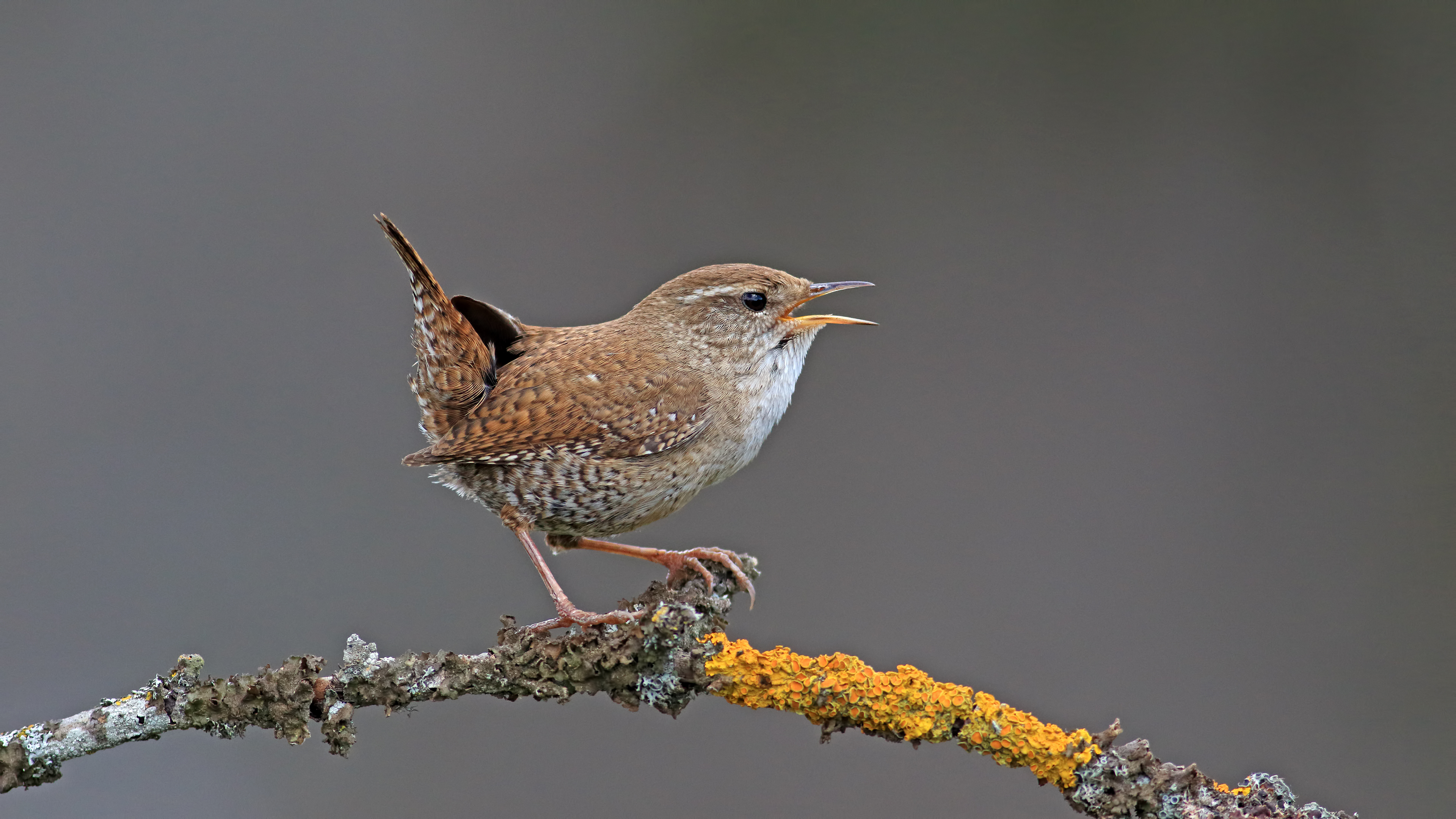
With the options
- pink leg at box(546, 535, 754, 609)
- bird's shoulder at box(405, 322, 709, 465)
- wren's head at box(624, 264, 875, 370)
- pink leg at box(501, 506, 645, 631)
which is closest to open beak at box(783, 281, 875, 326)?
wren's head at box(624, 264, 875, 370)

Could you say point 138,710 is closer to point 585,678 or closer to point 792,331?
point 585,678

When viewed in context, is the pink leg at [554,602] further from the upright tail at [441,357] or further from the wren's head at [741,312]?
the wren's head at [741,312]

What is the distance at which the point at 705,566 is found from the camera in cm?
196

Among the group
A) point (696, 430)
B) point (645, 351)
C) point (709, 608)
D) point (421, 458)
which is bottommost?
point (709, 608)

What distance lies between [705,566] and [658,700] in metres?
0.41

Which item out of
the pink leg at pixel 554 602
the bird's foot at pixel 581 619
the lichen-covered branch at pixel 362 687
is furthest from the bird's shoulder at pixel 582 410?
the lichen-covered branch at pixel 362 687

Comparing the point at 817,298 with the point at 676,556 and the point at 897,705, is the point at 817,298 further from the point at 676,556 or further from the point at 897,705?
the point at 897,705

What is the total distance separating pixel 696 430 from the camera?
1.89 m

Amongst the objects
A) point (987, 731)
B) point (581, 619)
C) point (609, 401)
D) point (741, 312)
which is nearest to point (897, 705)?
point (987, 731)

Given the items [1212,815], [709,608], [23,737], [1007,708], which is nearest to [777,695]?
[709,608]

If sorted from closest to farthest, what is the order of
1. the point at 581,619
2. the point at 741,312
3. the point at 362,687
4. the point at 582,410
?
the point at 362,687, the point at 581,619, the point at 582,410, the point at 741,312

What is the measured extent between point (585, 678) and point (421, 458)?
0.52 m

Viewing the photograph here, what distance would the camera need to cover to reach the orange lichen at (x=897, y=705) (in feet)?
4.84

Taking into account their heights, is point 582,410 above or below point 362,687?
above
